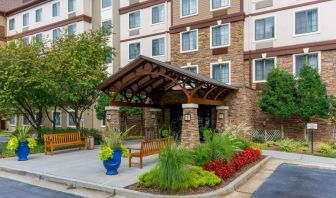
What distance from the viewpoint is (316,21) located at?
19.8 metres

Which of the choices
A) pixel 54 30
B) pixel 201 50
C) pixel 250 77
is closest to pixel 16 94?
pixel 201 50

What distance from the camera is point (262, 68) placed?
2191 centimetres

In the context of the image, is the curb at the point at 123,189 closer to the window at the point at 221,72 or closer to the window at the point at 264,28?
the window at the point at 221,72

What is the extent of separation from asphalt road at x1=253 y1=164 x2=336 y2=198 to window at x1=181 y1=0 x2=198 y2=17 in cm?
1572

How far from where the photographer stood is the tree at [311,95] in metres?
17.8

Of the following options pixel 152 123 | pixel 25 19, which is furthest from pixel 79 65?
pixel 25 19

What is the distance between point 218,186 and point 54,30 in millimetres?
30960

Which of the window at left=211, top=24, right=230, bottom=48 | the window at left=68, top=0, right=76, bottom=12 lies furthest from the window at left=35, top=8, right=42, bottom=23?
the window at left=211, top=24, right=230, bottom=48

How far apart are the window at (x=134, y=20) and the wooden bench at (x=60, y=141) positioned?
1490cm

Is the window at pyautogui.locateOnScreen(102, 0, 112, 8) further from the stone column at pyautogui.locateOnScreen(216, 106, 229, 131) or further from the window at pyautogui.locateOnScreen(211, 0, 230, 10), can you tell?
the stone column at pyautogui.locateOnScreen(216, 106, 229, 131)

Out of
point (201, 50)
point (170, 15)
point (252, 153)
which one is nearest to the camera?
point (252, 153)

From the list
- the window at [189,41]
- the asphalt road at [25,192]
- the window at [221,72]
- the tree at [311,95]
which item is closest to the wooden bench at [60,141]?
the asphalt road at [25,192]

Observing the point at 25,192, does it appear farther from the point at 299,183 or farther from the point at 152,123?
the point at 152,123

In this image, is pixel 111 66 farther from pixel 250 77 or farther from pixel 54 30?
pixel 250 77
